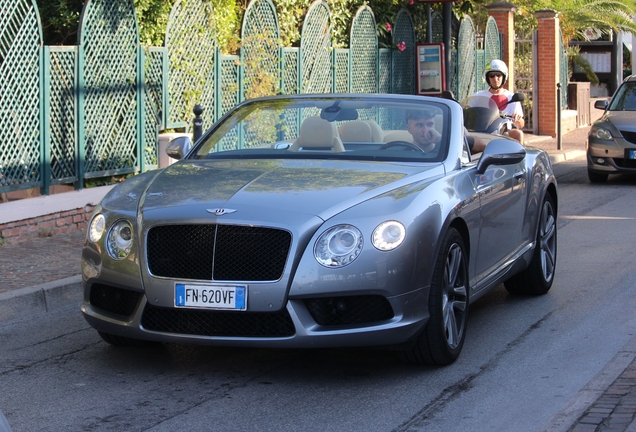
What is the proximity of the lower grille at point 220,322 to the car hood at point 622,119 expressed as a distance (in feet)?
38.4

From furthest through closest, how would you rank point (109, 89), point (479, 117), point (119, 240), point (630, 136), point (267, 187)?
point (630, 136)
point (109, 89)
point (479, 117)
point (267, 187)
point (119, 240)

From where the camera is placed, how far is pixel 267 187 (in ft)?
19.2

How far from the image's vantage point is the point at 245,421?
5.02m

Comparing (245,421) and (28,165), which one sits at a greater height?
(28,165)

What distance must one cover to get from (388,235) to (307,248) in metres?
0.43

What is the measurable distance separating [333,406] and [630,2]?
3118cm

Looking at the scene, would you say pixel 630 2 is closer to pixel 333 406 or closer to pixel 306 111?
pixel 306 111

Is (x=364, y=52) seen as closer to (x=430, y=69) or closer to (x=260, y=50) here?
(x=430, y=69)

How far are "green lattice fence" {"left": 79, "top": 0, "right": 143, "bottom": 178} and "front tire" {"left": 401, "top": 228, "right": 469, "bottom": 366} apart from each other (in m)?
6.37

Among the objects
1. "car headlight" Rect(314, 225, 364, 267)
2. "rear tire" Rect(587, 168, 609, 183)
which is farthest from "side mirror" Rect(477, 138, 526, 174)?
"rear tire" Rect(587, 168, 609, 183)

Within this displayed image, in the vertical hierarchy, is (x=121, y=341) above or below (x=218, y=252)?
below

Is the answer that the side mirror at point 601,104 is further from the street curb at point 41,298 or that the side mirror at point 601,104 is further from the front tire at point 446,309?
the front tire at point 446,309

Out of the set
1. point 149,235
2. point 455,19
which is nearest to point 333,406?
point 149,235

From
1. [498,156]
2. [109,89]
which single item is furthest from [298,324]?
[109,89]
